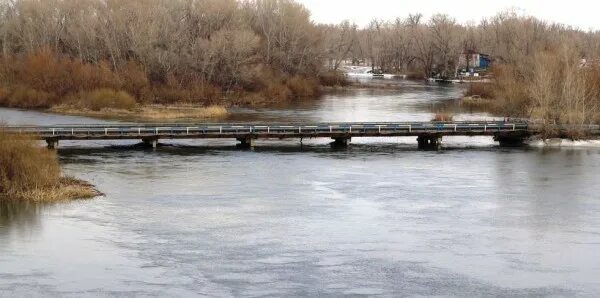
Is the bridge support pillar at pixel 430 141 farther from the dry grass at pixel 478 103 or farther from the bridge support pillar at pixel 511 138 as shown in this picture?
the dry grass at pixel 478 103

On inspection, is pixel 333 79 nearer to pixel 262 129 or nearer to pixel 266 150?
pixel 262 129

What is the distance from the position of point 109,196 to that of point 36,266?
33.7 ft

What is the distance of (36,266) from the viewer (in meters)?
24.7

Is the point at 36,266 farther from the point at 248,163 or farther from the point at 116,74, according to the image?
the point at 116,74

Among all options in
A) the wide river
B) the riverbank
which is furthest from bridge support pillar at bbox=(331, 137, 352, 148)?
the riverbank

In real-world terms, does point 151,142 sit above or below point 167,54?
below

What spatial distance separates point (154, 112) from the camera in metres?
73.3

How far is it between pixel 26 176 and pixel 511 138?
3155 cm

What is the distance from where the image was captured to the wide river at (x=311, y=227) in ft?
77.5

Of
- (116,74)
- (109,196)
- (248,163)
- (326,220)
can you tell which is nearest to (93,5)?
(116,74)

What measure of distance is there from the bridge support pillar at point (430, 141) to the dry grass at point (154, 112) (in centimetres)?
2187

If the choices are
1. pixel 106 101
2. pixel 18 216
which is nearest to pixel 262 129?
pixel 18 216

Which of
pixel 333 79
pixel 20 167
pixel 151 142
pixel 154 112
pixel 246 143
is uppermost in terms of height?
pixel 333 79

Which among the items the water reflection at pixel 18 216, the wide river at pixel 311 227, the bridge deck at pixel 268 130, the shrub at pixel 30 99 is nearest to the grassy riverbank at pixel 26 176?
the water reflection at pixel 18 216
